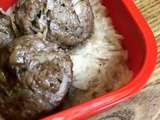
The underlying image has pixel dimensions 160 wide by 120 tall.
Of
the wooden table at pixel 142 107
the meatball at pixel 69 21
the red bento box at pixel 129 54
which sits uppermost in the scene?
the meatball at pixel 69 21

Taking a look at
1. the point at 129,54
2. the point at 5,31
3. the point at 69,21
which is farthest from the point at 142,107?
the point at 5,31

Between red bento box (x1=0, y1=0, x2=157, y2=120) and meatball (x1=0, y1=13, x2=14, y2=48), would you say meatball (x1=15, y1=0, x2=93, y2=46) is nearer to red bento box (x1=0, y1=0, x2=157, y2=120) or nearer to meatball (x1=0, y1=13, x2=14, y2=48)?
meatball (x1=0, y1=13, x2=14, y2=48)

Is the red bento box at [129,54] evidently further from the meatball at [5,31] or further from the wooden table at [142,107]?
the meatball at [5,31]

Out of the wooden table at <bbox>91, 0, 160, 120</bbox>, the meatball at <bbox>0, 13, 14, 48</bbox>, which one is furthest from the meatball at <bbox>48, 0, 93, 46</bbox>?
the wooden table at <bbox>91, 0, 160, 120</bbox>

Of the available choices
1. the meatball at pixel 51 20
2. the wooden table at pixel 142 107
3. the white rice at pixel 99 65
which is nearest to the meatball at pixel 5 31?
the meatball at pixel 51 20

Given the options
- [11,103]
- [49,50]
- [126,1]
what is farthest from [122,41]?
[11,103]

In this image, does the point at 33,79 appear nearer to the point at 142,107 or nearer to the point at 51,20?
the point at 51,20
